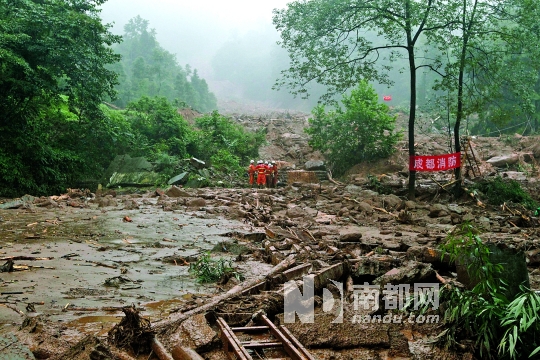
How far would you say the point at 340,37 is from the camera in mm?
16141

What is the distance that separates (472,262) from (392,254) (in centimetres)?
292

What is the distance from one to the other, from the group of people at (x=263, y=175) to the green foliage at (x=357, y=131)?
582 centimetres

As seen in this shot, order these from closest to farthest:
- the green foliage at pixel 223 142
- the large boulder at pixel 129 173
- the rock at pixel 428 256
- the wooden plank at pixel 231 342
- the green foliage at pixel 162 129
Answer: the wooden plank at pixel 231 342, the rock at pixel 428 256, the large boulder at pixel 129 173, the green foliage at pixel 162 129, the green foliage at pixel 223 142

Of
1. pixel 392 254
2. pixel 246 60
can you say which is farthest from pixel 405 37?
pixel 246 60

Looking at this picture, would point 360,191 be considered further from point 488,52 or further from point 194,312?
point 194,312

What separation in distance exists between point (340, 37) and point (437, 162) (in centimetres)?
600

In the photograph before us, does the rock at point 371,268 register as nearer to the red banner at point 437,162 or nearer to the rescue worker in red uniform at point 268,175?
the red banner at point 437,162

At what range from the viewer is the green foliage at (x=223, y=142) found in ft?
89.4

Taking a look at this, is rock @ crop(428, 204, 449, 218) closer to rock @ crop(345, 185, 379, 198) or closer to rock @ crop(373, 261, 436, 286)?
rock @ crop(345, 185, 379, 198)

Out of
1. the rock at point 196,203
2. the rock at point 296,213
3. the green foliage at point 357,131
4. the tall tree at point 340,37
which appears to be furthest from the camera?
the green foliage at point 357,131

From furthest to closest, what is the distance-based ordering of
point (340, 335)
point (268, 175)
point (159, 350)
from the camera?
point (268, 175), point (340, 335), point (159, 350)

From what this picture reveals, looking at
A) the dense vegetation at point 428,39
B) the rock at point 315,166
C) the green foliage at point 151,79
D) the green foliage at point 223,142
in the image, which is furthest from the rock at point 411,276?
the green foliage at point 151,79

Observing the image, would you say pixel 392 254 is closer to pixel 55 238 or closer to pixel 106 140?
pixel 55 238

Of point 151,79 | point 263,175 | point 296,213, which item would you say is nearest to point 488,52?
point 296,213
